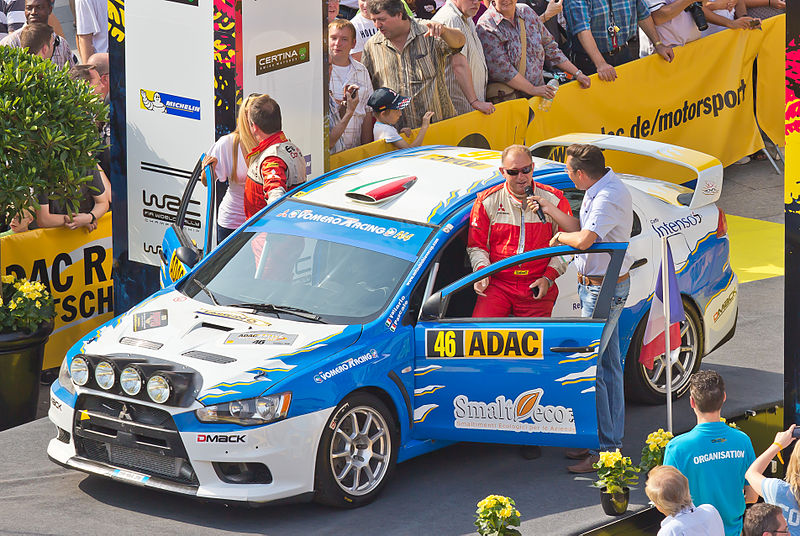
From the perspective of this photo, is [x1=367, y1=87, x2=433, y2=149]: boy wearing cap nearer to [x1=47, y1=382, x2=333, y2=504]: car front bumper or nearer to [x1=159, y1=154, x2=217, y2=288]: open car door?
[x1=159, y1=154, x2=217, y2=288]: open car door

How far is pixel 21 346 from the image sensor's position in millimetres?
9477

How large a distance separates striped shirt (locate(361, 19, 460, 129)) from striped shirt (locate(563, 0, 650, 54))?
2262 mm

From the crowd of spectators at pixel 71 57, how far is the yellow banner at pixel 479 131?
86.1 inches

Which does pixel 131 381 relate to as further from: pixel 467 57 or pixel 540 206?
pixel 467 57

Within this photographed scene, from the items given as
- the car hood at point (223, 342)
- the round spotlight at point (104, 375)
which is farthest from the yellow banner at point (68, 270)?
the round spotlight at point (104, 375)

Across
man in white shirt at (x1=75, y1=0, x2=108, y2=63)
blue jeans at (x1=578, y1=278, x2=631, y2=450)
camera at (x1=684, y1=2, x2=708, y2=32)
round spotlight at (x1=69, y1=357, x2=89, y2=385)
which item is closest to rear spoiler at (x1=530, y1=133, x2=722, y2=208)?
blue jeans at (x1=578, y1=278, x2=631, y2=450)

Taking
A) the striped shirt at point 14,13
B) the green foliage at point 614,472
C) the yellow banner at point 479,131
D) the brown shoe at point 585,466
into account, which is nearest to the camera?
the green foliage at point 614,472

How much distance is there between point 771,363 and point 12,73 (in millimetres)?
6105

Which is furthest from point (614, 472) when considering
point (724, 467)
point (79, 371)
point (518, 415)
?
point (79, 371)

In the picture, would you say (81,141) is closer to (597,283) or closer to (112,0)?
(112,0)

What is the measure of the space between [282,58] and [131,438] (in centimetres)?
425

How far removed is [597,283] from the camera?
26.5 ft

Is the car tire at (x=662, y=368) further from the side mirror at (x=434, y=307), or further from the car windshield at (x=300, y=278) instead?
the car windshield at (x=300, y=278)

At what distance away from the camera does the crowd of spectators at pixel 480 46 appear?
37.8ft
